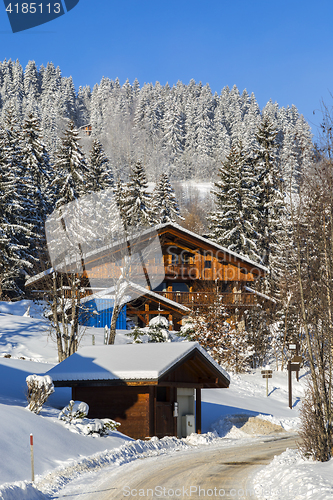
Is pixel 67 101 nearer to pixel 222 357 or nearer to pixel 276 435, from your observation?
pixel 222 357

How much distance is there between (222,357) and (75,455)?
75.5 ft

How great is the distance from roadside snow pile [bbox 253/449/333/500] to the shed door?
6.23 metres

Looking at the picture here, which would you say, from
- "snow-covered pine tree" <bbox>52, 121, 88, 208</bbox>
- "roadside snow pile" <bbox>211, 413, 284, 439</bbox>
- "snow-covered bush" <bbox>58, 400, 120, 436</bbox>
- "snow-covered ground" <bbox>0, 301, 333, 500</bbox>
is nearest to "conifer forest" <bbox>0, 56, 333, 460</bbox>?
"snow-covered pine tree" <bbox>52, 121, 88, 208</bbox>

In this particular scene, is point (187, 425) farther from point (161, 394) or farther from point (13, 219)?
point (13, 219)

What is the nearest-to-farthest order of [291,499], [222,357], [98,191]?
[291,499] < [222,357] < [98,191]

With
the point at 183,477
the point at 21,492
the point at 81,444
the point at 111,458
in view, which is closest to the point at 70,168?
the point at 81,444

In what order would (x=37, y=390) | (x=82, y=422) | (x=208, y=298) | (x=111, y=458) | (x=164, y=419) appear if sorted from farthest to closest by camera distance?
1. (x=208, y=298)
2. (x=164, y=419)
3. (x=82, y=422)
4. (x=37, y=390)
5. (x=111, y=458)

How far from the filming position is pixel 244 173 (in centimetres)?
4944

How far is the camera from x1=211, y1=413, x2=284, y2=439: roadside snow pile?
73.0 feet

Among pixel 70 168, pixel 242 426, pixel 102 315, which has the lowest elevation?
pixel 242 426

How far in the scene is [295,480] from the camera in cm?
991

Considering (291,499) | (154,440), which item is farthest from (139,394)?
(291,499)

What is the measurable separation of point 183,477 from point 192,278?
95.6ft

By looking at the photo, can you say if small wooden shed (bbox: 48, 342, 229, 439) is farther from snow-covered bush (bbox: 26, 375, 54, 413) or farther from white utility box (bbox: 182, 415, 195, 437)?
snow-covered bush (bbox: 26, 375, 54, 413)
